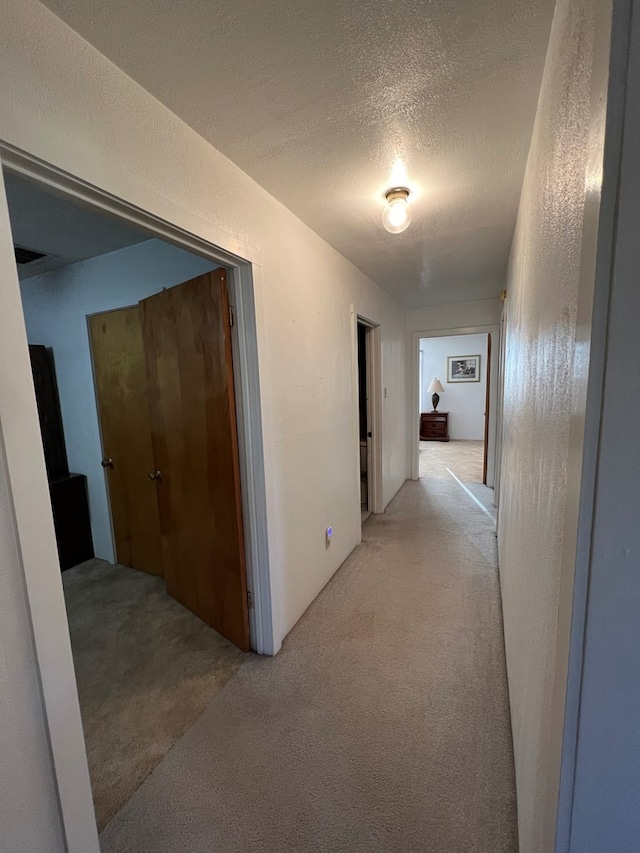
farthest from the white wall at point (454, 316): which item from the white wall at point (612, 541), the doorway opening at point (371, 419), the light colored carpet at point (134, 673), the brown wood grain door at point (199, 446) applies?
the white wall at point (612, 541)

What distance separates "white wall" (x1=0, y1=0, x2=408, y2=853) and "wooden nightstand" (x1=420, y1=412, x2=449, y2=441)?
4.45 m

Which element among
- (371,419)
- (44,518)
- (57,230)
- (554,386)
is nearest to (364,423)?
(371,419)

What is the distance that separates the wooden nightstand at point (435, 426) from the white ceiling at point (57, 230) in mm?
6614

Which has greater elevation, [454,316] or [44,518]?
[454,316]

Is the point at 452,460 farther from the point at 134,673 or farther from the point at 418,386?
the point at 134,673

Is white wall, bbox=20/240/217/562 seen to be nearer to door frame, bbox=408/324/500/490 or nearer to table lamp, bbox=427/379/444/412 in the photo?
door frame, bbox=408/324/500/490

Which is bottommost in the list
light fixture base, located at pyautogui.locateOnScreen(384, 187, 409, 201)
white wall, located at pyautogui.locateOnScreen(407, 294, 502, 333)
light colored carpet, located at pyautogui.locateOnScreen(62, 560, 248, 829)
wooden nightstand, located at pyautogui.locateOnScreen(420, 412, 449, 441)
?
light colored carpet, located at pyautogui.locateOnScreen(62, 560, 248, 829)

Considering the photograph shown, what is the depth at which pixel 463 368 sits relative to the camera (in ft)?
24.7

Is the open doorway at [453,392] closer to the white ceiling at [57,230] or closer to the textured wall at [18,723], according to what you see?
the white ceiling at [57,230]

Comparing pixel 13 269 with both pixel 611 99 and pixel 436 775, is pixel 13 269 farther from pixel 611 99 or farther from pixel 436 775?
pixel 436 775

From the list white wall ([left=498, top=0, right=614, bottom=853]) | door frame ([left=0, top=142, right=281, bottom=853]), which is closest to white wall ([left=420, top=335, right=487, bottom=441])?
white wall ([left=498, top=0, right=614, bottom=853])

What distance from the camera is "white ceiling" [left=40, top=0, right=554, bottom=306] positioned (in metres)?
0.92

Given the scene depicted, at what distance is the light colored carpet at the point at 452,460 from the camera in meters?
5.16

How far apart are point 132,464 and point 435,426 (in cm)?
647
